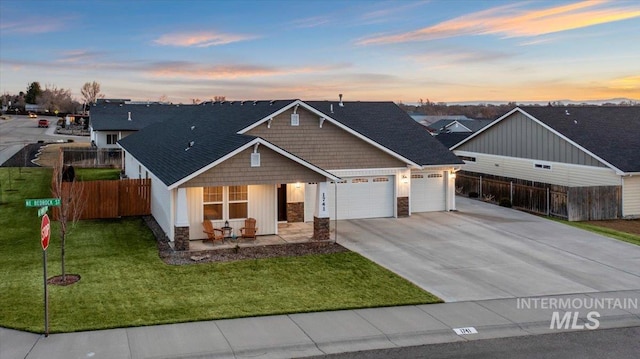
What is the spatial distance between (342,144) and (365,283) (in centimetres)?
1102

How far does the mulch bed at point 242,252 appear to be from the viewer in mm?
18359

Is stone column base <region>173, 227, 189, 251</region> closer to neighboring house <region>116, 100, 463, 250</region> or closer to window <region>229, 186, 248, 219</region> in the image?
neighboring house <region>116, 100, 463, 250</region>

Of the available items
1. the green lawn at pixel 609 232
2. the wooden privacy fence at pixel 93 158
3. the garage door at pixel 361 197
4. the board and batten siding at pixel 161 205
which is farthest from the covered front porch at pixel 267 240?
the wooden privacy fence at pixel 93 158

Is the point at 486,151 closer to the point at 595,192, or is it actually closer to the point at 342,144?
the point at 595,192

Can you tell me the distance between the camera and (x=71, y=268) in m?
16.9

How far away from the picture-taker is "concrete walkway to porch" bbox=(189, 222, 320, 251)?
20.3 m

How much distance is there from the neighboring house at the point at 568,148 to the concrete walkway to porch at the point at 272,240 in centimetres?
1490

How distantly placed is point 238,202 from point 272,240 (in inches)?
78.8

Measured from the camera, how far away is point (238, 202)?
865 inches

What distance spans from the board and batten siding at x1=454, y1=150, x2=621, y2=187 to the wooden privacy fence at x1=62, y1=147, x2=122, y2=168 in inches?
1160

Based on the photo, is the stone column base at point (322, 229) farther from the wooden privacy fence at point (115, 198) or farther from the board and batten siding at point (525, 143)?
the board and batten siding at point (525, 143)

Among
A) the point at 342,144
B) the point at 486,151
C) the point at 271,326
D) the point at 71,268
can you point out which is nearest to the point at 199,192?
the point at 71,268

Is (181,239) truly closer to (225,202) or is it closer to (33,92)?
(225,202)

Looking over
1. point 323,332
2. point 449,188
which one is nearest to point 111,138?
point 449,188
